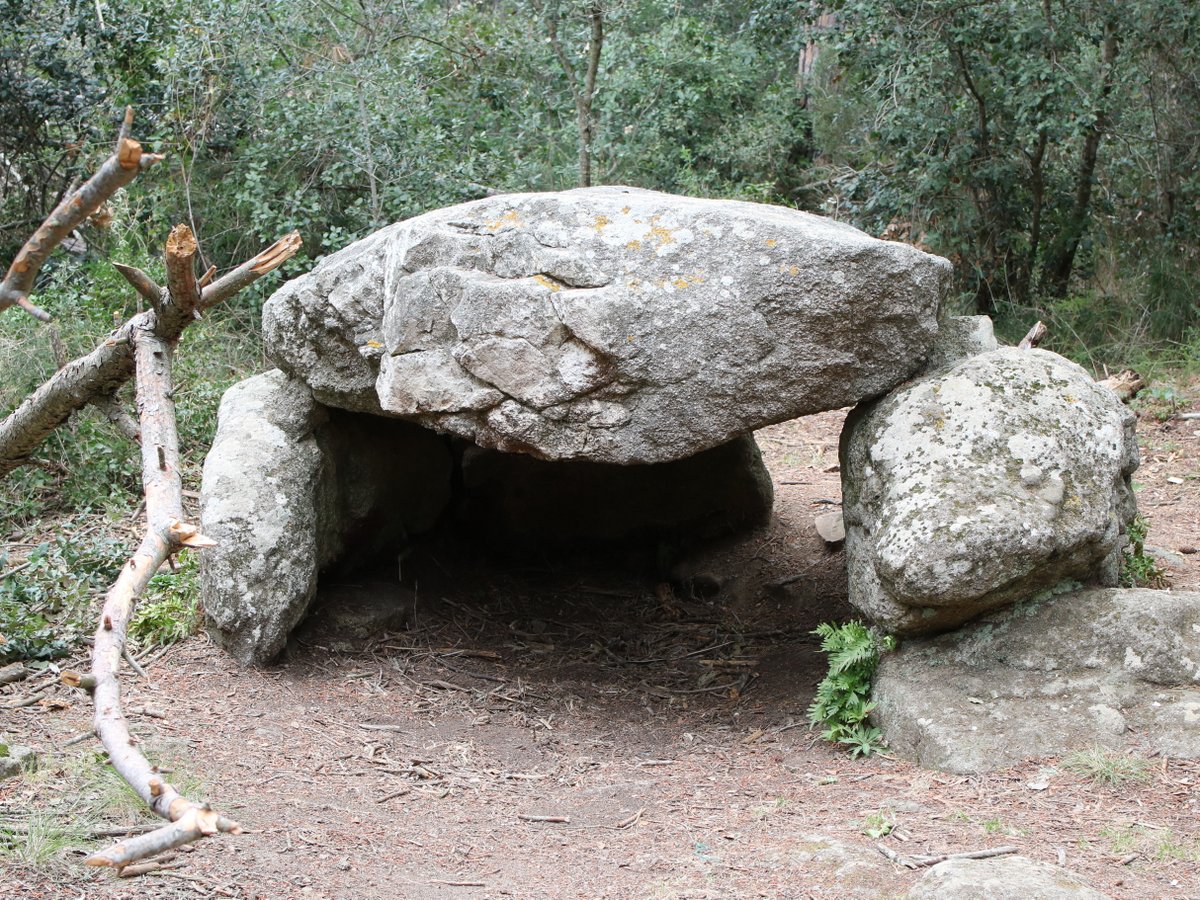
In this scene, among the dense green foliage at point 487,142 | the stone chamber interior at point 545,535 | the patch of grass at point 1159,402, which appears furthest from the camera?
the dense green foliage at point 487,142

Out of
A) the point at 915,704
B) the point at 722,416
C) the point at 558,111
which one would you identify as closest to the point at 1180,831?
the point at 915,704

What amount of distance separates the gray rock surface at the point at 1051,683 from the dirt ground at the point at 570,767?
0.41ft

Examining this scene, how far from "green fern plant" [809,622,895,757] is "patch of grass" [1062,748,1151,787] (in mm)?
722

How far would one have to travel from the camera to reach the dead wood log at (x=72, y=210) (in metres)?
2.40

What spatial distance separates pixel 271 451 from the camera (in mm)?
5219

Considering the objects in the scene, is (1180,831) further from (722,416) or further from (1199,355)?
(1199,355)

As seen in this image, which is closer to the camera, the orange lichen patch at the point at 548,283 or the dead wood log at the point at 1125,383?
the orange lichen patch at the point at 548,283

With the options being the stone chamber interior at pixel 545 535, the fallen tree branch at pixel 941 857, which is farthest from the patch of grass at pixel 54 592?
the fallen tree branch at pixel 941 857

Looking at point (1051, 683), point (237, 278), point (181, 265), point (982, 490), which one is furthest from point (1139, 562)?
point (181, 265)

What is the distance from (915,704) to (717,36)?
900 cm

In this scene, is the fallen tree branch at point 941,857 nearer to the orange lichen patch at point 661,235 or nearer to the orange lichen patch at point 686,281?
the orange lichen patch at point 686,281

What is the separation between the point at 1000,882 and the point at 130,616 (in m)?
2.28

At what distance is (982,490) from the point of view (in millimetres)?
4215

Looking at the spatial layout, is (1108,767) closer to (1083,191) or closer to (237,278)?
(237,278)
